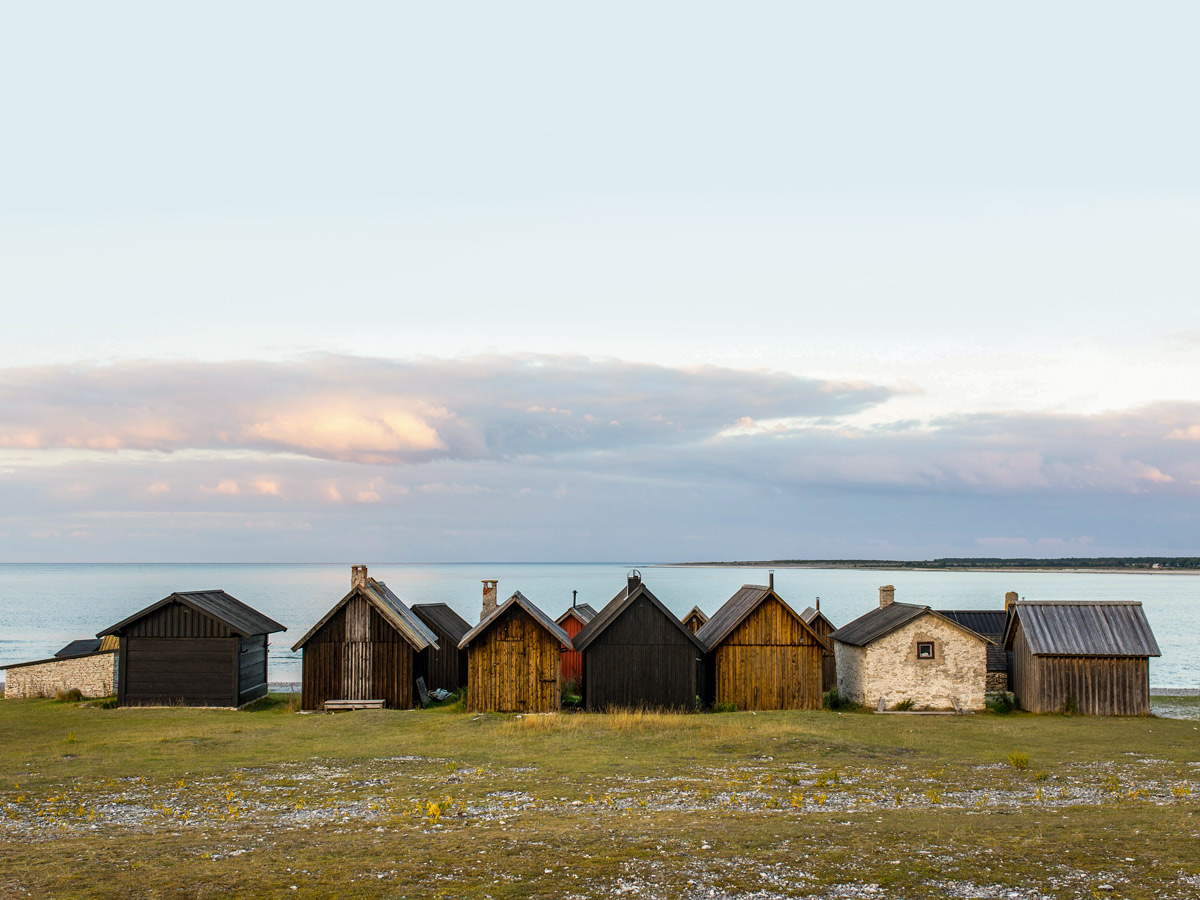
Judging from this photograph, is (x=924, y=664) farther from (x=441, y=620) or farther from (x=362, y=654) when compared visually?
(x=362, y=654)

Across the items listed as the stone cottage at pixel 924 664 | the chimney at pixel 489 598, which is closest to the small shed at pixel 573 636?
the chimney at pixel 489 598

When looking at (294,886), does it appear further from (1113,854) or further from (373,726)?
(373,726)

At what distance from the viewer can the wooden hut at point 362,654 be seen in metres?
41.5

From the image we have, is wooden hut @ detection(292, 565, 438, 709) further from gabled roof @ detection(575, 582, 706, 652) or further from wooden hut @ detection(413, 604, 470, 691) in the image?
gabled roof @ detection(575, 582, 706, 652)

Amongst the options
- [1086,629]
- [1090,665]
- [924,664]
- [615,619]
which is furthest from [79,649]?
[1086,629]

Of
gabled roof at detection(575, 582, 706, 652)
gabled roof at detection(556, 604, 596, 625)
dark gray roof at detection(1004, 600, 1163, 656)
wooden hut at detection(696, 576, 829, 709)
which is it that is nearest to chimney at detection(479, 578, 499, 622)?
gabled roof at detection(575, 582, 706, 652)

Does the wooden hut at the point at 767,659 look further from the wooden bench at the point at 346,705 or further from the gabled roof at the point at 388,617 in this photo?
the wooden bench at the point at 346,705

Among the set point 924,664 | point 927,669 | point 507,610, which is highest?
point 507,610

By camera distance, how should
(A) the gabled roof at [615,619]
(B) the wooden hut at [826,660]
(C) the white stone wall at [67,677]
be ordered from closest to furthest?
(A) the gabled roof at [615,619], (C) the white stone wall at [67,677], (B) the wooden hut at [826,660]

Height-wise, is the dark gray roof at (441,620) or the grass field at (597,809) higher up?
the dark gray roof at (441,620)

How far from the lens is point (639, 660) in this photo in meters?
39.9

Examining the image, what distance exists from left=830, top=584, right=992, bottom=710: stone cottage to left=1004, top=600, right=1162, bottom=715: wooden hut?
2192 mm

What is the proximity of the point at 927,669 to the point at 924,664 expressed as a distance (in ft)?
0.85

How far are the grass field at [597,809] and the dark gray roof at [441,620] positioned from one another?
46.4 ft
